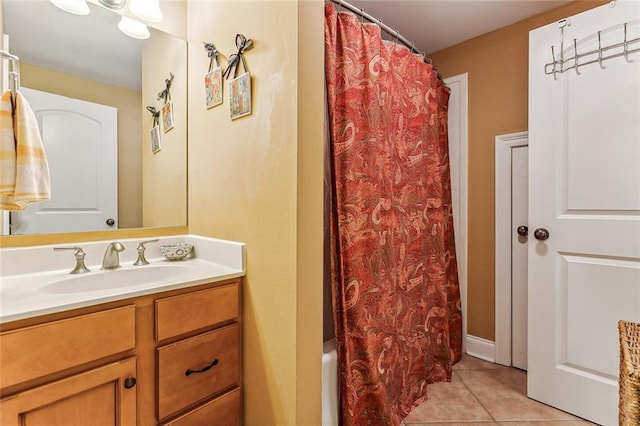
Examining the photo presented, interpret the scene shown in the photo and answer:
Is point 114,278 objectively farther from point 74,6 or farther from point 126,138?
point 74,6

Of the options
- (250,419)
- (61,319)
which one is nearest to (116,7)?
(61,319)

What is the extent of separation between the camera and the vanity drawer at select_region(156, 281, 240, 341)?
3.64 feet

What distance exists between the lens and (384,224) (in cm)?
158

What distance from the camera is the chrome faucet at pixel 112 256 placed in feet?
4.57

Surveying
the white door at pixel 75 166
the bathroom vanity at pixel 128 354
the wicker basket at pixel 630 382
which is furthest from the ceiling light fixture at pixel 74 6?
the wicker basket at pixel 630 382

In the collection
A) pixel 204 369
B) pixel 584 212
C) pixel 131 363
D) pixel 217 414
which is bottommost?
pixel 217 414

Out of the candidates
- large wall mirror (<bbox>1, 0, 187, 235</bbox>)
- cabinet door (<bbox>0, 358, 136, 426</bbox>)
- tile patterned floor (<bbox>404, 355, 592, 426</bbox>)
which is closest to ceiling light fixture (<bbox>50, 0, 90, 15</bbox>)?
large wall mirror (<bbox>1, 0, 187, 235</bbox>)

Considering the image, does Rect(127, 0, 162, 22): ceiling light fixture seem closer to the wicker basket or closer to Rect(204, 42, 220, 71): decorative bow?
Rect(204, 42, 220, 71): decorative bow

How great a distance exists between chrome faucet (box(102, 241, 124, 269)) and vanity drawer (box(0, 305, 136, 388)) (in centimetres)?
49

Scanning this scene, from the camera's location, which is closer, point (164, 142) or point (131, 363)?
point (131, 363)

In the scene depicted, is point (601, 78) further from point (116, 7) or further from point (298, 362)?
point (116, 7)

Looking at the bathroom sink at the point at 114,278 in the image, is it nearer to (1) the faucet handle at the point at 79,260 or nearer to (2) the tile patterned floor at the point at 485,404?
(1) the faucet handle at the point at 79,260

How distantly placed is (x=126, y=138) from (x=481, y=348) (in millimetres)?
2698

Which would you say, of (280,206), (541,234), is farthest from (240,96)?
(541,234)
